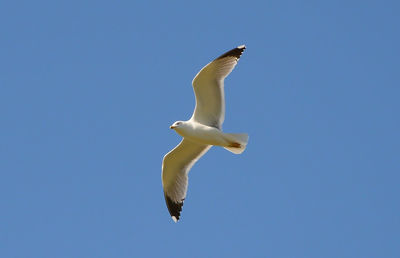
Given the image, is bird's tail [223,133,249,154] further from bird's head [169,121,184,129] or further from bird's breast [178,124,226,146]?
bird's head [169,121,184,129]

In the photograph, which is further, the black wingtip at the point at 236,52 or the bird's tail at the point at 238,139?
the black wingtip at the point at 236,52

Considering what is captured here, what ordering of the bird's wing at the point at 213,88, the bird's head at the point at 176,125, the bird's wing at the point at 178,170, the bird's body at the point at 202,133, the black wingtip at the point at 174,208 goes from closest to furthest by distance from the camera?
the bird's wing at the point at 213,88
the bird's body at the point at 202,133
the bird's head at the point at 176,125
the bird's wing at the point at 178,170
the black wingtip at the point at 174,208

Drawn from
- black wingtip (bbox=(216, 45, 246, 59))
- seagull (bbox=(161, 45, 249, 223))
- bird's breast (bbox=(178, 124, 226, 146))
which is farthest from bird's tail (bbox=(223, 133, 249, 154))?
black wingtip (bbox=(216, 45, 246, 59))

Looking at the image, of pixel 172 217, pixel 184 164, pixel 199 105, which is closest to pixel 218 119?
pixel 199 105

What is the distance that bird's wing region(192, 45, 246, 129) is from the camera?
13.4 m

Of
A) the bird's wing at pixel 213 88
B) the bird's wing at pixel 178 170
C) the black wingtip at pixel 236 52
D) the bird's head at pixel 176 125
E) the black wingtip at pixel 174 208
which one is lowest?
the black wingtip at pixel 174 208

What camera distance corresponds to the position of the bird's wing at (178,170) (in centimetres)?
1454

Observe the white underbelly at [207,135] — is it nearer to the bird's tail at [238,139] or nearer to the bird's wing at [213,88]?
the bird's tail at [238,139]

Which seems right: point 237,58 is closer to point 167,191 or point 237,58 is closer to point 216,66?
point 216,66

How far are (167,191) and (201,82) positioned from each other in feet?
8.47

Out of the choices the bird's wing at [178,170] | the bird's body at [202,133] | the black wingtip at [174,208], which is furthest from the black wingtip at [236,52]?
the black wingtip at [174,208]

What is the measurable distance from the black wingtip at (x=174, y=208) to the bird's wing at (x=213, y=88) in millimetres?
1981

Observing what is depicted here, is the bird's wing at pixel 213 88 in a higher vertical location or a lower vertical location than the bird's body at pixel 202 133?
higher

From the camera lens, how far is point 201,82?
13469mm
